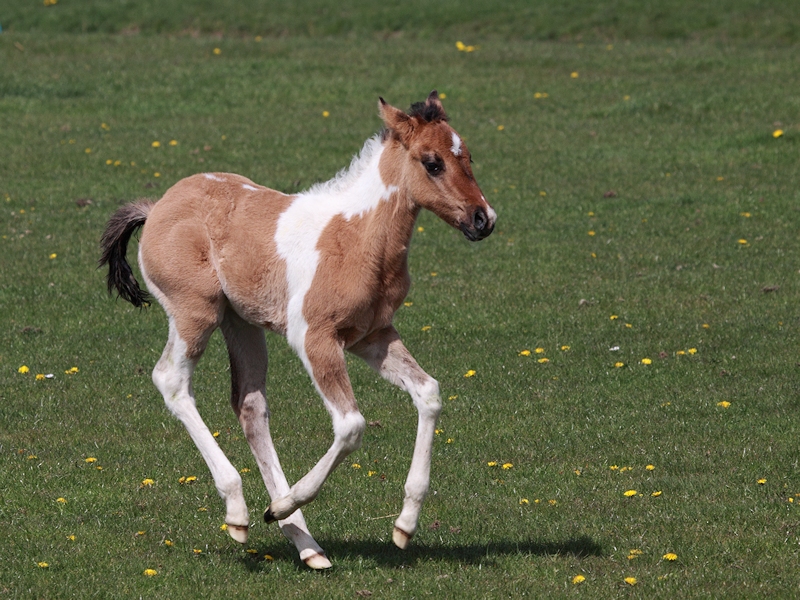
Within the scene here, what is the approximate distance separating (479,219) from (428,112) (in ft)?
2.20

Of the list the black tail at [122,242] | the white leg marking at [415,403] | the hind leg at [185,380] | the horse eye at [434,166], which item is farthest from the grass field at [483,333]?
the horse eye at [434,166]

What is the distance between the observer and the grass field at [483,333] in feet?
21.8

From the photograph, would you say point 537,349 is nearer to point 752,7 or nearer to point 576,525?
point 576,525

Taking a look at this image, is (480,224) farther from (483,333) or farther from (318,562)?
(483,333)

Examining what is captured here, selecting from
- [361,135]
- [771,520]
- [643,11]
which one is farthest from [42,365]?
[643,11]

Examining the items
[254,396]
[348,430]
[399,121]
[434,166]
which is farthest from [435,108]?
[254,396]

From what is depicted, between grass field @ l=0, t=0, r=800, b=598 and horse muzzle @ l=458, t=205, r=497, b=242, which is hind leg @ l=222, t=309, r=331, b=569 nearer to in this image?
grass field @ l=0, t=0, r=800, b=598

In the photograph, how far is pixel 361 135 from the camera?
1945cm

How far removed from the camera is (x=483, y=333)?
11.3 meters

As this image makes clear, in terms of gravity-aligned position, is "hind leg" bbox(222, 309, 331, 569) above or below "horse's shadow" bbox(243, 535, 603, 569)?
above


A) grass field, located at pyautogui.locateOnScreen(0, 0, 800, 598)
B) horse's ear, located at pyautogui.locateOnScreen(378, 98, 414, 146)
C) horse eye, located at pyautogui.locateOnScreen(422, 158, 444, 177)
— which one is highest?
horse's ear, located at pyautogui.locateOnScreen(378, 98, 414, 146)

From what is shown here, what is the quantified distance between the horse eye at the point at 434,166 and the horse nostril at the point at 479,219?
1.04ft

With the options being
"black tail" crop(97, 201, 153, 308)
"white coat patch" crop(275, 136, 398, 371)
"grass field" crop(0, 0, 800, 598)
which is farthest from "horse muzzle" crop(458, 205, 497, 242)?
"black tail" crop(97, 201, 153, 308)

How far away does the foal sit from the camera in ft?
20.2
